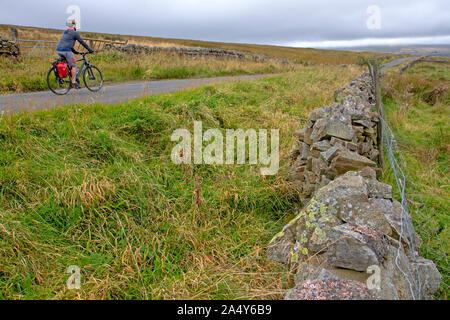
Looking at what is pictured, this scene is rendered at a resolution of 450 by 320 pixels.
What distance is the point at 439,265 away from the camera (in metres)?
2.80

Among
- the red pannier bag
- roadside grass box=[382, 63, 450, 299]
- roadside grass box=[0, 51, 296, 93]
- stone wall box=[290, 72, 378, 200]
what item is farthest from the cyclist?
roadside grass box=[382, 63, 450, 299]

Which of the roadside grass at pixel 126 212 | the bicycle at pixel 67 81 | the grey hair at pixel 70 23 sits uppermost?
the grey hair at pixel 70 23

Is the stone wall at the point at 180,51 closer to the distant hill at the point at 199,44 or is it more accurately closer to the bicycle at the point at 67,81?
the distant hill at the point at 199,44

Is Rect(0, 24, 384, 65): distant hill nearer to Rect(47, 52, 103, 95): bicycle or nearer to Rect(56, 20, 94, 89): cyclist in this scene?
Rect(47, 52, 103, 95): bicycle

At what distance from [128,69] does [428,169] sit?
1150 cm

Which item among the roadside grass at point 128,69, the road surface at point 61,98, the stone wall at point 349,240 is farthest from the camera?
the roadside grass at point 128,69

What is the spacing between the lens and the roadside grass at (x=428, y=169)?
3.12 meters

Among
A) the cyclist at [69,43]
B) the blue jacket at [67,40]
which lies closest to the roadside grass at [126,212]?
the cyclist at [69,43]

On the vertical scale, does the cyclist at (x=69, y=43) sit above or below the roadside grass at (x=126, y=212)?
above

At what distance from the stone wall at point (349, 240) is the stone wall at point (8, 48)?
1252 centimetres

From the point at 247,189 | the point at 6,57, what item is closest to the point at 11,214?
the point at 247,189
